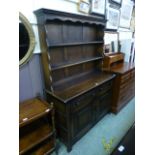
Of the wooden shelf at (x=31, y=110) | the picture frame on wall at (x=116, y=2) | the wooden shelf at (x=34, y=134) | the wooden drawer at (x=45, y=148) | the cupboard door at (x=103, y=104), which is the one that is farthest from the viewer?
the picture frame on wall at (x=116, y=2)

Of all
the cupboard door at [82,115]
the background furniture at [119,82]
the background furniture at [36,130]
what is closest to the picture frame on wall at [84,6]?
the background furniture at [119,82]

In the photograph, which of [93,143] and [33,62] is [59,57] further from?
[93,143]

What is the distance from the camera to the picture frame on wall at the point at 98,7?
2250 millimetres

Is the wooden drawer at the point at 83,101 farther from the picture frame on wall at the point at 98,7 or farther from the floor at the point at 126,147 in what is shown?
the picture frame on wall at the point at 98,7

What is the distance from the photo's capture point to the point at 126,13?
335cm

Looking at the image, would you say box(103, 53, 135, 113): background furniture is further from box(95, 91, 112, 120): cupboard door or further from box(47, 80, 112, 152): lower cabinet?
box(47, 80, 112, 152): lower cabinet

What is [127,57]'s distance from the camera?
3.22 metres

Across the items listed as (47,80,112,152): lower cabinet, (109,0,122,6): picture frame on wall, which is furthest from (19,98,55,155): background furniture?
(109,0,122,6): picture frame on wall

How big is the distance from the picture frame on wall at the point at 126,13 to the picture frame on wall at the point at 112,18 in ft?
0.73

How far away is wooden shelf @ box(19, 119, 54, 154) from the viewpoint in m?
1.44

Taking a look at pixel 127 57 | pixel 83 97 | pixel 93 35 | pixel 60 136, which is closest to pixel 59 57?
pixel 83 97

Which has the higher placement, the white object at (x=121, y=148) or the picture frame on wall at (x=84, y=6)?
the picture frame on wall at (x=84, y=6)

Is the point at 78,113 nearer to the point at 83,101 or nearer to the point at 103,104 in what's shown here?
the point at 83,101
